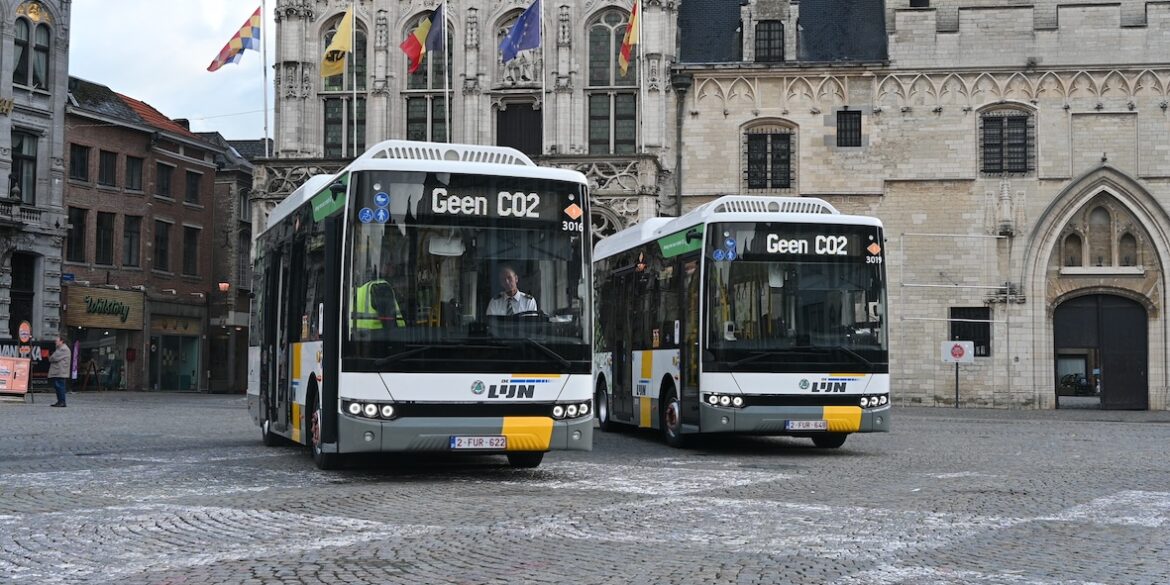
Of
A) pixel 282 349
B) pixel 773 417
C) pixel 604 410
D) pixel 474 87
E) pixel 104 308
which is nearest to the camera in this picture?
pixel 282 349

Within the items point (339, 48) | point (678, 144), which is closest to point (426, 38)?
point (339, 48)

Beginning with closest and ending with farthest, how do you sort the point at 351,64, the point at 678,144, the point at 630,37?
the point at 630,37 → the point at 678,144 → the point at 351,64

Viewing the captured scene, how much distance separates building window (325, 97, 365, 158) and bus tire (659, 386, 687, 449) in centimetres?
2120

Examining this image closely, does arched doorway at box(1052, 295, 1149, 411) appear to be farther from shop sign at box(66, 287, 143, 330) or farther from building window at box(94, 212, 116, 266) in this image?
building window at box(94, 212, 116, 266)

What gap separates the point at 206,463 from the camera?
15.0 metres

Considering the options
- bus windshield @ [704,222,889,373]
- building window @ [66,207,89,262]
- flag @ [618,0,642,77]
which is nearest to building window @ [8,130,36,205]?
building window @ [66,207,89,262]

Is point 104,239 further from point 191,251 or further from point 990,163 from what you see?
point 990,163

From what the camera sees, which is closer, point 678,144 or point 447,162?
point 447,162

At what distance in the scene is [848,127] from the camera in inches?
1460

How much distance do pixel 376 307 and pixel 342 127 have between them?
2680cm

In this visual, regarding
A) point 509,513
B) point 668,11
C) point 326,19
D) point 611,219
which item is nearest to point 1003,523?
point 509,513

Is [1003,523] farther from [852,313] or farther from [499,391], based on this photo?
[852,313]

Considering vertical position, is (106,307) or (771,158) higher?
(771,158)

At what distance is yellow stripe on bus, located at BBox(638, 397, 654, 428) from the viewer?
19.6 meters
